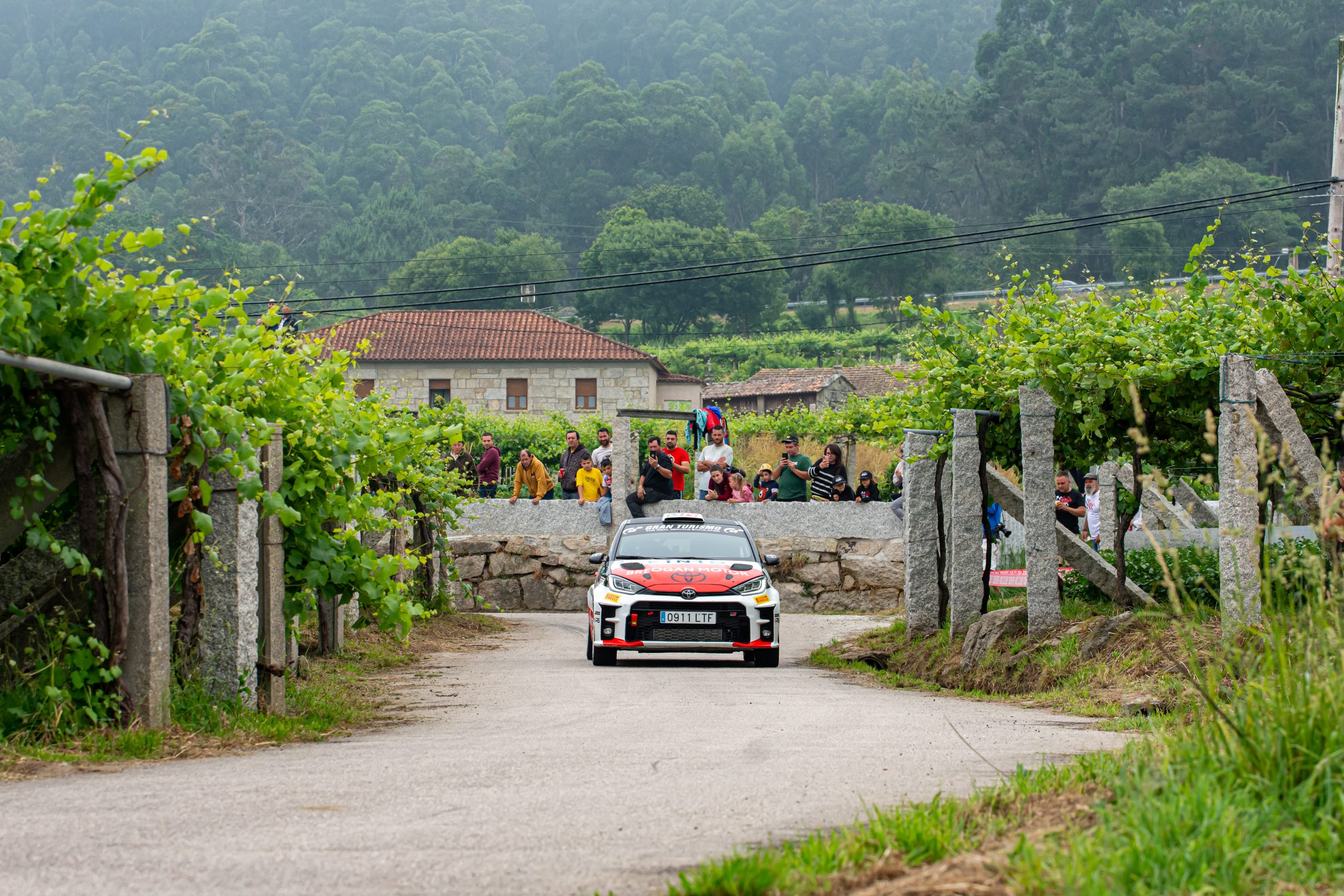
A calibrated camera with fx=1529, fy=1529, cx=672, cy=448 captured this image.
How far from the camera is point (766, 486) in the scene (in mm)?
26078

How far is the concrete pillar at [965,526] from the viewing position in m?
13.9

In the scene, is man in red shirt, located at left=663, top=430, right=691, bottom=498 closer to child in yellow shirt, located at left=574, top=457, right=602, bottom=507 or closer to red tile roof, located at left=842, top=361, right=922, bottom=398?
child in yellow shirt, located at left=574, top=457, right=602, bottom=507

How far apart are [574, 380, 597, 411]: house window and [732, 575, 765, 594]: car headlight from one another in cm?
5802

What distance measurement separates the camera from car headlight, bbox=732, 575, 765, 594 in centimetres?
1503

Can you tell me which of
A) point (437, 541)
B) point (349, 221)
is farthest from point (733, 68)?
point (437, 541)

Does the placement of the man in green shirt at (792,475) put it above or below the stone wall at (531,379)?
below

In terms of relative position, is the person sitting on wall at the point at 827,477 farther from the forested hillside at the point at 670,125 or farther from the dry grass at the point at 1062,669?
the forested hillside at the point at 670,125

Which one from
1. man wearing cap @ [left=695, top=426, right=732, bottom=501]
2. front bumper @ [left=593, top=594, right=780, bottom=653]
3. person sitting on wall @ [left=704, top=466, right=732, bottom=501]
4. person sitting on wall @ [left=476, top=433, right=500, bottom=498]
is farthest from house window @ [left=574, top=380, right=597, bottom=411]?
front bumper @ [left=593, top=594, right=780, bottom=653]

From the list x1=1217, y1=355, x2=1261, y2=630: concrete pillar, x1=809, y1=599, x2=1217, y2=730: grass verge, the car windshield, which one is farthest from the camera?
the car windshield

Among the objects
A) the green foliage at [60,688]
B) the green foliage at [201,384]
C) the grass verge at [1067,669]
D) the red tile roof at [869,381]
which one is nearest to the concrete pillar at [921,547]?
the grass verge at [1067,669]

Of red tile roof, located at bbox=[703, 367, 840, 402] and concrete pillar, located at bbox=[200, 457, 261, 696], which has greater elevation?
red tile roof, located at bbox=[703, 367, 840, 402]

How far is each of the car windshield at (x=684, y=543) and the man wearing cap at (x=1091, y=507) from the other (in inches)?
282

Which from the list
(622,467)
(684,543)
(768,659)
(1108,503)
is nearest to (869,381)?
(622,467)

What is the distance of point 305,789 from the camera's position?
6.25 meters
